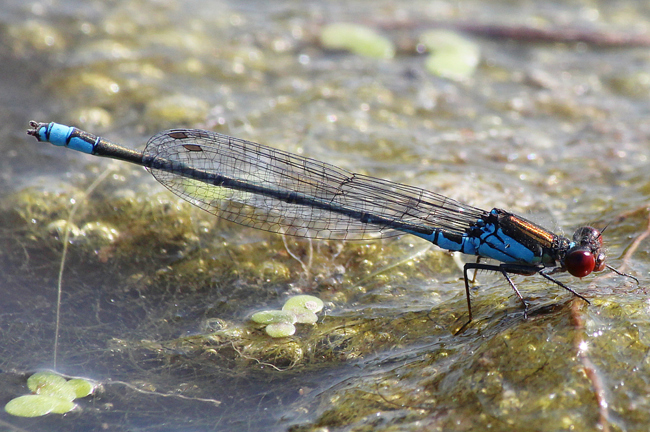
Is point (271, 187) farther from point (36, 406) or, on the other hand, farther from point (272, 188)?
point (36, 406)

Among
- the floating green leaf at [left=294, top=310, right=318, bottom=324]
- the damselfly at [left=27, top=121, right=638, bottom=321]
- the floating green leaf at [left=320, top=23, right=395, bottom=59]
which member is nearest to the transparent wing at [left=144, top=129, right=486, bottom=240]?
the damselfly at [left=27, top=121, right=638, bottom=321]

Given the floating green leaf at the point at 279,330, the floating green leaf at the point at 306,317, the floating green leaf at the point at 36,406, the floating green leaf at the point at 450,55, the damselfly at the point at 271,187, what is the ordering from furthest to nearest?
the floating green leaf at the point at 450,55, the damselfly at the point at 271,187, the floating green leaf at the point at 306,317, the floating green leaf at the point at 279,330, the floating green leaf at the point at 36,406

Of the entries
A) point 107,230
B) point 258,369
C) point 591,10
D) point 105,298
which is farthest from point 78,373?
point 591,10

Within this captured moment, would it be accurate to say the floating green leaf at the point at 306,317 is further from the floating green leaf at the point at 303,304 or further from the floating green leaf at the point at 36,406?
the floating green leaf at the point at 36,406

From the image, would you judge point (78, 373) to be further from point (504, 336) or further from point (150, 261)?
point (504, 336)

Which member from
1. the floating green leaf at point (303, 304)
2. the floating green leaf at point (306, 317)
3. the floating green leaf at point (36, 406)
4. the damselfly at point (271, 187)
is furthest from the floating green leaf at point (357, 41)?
the floating green leaf at point (36, 406)

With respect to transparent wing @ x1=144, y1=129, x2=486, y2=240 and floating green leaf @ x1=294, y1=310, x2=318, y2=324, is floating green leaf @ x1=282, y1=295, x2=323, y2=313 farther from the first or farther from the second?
transparent wing @ x1=144, y1=129, x2=486, y2=240

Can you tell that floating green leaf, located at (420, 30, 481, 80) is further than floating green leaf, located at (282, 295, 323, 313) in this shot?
Yes

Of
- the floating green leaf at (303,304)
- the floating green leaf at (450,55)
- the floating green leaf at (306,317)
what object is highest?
Result: the floating green leaf at (450,55)
